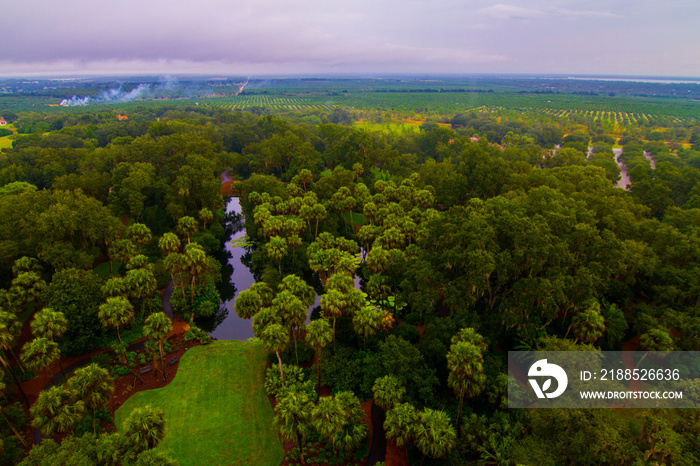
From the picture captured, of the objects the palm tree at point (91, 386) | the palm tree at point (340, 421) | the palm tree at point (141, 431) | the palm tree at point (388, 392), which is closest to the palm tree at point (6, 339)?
the palm tree at point (91, 386)

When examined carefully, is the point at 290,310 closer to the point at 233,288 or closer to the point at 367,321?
the point at 367,321

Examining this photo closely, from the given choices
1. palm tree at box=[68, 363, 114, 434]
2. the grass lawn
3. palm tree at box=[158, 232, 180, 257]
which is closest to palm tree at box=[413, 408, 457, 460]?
the grass lawn

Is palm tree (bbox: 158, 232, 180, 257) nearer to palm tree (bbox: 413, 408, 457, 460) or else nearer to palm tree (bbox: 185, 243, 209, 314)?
palm tree (bbox: 185, 243, 209, 314)

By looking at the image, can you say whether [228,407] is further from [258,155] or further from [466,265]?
[258,155]

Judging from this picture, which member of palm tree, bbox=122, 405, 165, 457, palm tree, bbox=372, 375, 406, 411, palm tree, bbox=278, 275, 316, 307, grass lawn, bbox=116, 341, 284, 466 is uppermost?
palm tree, bbox=278, 275, 316, 307

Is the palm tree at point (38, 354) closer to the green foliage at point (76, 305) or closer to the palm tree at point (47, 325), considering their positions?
the palm tree at point (47, 325)

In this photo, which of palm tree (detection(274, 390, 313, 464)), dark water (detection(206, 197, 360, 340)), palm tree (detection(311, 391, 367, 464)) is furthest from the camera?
dark water (detection(206, 197, 360, 340))

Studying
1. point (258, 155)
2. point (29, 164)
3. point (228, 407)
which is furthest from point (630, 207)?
point (29, 164)
